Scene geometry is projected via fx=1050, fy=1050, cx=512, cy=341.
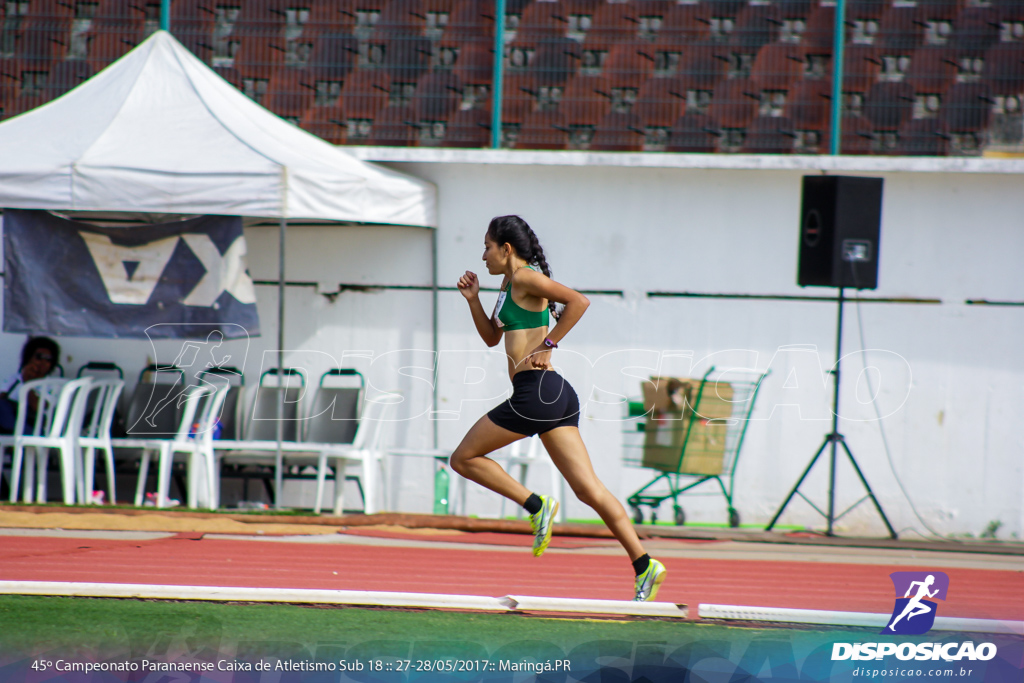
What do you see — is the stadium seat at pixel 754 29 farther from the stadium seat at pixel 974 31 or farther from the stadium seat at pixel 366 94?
the stadium seat at pixel 366 94

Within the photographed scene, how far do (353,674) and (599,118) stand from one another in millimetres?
7202

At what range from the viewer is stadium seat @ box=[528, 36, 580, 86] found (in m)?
10.1

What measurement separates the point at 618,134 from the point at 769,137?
142 cm

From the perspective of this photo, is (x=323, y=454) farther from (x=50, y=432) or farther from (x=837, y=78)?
(x=837, y=78)

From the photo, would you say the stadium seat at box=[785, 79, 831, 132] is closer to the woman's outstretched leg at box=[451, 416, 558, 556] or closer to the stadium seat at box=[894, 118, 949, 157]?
the stadium seat at box=[894, 118, 949, 157]

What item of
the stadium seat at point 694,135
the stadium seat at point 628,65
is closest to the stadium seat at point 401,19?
the stadium seat at point 628,65

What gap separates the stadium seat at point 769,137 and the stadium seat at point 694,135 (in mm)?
301

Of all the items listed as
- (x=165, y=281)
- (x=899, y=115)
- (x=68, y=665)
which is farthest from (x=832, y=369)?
(x=68, y=665)

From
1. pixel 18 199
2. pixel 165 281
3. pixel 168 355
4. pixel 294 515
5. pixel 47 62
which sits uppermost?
pixel 47 62

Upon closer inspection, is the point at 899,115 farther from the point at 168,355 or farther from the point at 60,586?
the point at 60,586

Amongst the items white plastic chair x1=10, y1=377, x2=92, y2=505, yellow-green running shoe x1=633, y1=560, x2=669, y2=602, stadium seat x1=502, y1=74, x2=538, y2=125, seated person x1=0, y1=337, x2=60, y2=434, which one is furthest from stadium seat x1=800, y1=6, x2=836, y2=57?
seated person x1=0, y1=337, x2=60, y2=434

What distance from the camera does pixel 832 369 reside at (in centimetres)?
928

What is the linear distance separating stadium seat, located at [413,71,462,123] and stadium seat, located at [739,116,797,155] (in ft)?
9.13

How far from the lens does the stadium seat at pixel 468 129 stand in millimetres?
10023
